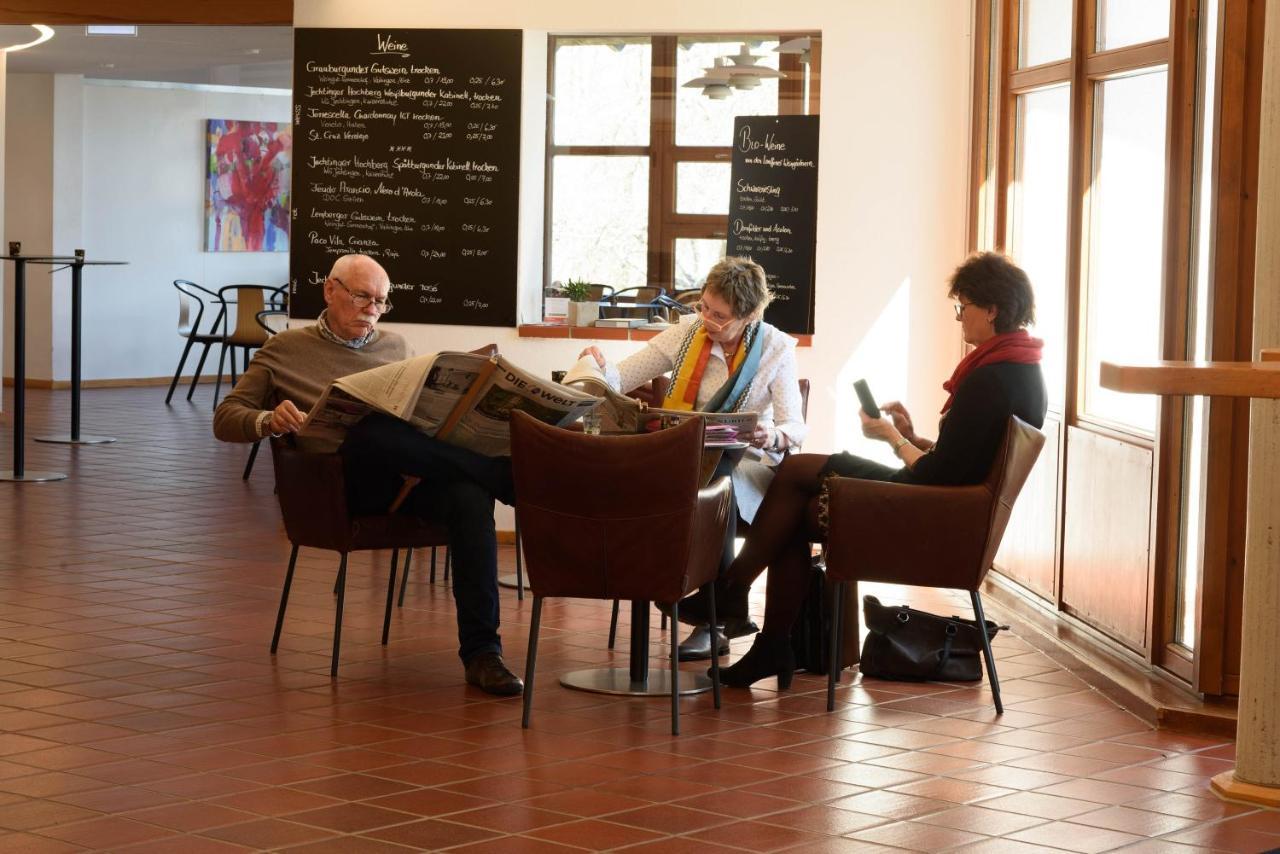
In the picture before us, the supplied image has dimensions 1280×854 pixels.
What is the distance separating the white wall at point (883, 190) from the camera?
22.7 ft

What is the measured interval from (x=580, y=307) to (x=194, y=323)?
9.24m

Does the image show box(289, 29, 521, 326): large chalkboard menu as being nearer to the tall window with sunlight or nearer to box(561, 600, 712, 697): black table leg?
the tall window with sunlight

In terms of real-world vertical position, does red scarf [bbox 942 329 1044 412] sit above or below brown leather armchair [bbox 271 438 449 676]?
above

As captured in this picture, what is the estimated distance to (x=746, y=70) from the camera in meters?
7.90

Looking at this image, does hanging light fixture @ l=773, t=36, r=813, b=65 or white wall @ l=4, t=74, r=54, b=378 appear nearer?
hanging light fixture @ l=773, t=36, r=813, b=65

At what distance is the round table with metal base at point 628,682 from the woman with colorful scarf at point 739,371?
326 mm

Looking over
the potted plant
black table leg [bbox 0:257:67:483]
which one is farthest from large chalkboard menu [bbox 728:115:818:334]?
black table leg [bbox 0:257:67:483]

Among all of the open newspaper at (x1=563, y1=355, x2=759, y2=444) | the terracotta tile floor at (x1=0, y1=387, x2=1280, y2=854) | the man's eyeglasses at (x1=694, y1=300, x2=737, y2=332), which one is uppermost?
the man's eyeglasses at (x1=694, y1=300, x2=737, y2=332)

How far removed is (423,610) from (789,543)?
1588 millimetres

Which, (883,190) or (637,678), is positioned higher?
(883,190)

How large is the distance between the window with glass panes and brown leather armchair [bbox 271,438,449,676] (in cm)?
306

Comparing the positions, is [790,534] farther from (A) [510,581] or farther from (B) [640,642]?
(A) [510,581]

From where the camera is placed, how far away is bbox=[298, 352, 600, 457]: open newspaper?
4430mm

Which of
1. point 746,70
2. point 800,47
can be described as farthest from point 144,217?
point 800,47
